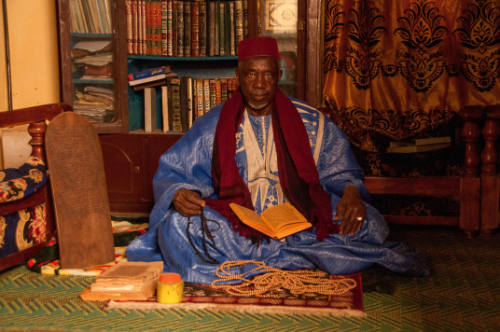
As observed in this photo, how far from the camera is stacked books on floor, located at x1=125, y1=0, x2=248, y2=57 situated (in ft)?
13.2

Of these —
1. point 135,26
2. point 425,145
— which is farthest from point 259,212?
point 135,26

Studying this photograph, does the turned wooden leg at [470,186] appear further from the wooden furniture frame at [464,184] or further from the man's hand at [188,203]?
the man's hand at [188,203]

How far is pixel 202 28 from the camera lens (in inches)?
160

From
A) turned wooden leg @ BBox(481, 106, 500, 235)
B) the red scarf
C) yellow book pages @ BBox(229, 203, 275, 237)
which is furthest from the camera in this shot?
turned wooden leg @ BBox(481, 106, 500, 235)

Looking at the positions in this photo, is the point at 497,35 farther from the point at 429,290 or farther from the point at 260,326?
the point at 260,326

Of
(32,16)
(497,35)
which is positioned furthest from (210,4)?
(497,35)

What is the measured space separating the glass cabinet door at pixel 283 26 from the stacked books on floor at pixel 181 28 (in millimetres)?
230

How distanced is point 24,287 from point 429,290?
5.95 feet

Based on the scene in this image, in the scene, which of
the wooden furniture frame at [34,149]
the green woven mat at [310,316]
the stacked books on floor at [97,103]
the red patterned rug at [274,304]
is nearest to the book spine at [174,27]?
the stacked books on floor at [97,103]

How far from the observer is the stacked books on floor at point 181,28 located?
403 centimetres

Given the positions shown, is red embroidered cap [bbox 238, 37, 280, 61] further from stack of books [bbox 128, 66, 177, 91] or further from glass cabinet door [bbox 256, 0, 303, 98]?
stack of books [bbox 128, 66, 177, 91]

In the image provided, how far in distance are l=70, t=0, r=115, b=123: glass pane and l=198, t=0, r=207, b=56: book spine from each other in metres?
0.64

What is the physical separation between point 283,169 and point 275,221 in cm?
33

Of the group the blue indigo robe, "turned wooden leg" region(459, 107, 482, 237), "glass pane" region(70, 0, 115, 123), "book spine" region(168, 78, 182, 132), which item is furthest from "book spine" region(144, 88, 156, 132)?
"turned wooden leg" region(459, 107, 482, 237)
